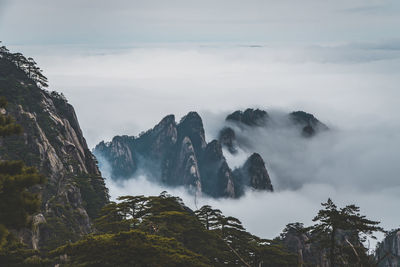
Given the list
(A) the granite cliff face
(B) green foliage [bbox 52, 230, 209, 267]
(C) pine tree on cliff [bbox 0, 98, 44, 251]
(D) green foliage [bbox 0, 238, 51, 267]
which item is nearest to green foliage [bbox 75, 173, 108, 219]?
(A) the granite cliff face

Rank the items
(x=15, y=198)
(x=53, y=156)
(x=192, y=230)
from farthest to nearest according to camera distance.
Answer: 1. (x=53, y=156)
2. (x=192, y=230)
3. (x=15, y=198)

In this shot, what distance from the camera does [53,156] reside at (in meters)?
84.1

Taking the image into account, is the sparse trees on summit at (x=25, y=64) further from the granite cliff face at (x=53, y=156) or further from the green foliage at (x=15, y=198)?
the green foliage at (x=15, y=198)

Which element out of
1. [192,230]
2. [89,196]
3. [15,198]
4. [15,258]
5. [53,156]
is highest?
[53,156]

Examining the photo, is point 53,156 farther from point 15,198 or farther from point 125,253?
point 15,198

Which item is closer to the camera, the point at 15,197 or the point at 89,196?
the point at 15,197

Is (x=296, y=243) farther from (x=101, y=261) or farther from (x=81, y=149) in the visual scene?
(x=101, y=261)

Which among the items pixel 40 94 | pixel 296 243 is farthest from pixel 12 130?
pixel 296 243

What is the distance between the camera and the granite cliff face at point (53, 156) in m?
64.5

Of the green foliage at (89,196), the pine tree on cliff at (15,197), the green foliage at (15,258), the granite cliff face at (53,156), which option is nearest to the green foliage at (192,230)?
the granite cliff face at (53,156)

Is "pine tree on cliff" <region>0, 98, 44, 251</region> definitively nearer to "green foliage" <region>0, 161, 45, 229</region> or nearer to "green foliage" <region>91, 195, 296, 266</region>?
"green foliage" <region>0, 161, 45, 229</region>

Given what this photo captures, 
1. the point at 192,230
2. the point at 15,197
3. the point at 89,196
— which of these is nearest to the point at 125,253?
the point at 15,197

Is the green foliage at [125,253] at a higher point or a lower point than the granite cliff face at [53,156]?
lower

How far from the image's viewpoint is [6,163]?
21.1 metres
